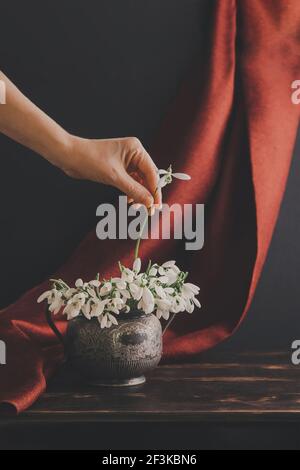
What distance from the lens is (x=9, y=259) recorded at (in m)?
1.89

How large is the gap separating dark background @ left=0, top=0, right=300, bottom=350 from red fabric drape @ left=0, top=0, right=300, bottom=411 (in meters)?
0.09

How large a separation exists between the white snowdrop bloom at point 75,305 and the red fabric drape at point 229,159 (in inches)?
11.2

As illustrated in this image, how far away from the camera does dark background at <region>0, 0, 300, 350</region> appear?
188cm

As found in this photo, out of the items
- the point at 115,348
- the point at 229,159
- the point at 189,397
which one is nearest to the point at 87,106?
the point at 229,159

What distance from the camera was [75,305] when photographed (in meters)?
1.44

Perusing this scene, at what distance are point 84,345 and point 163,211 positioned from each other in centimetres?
46

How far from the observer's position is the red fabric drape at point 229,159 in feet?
5.73

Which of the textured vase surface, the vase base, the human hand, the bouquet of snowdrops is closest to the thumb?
the human hand

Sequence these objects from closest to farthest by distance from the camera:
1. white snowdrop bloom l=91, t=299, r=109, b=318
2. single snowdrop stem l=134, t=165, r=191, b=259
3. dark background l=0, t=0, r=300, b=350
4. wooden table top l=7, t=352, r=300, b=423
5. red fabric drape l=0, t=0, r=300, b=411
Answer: wooden table top l=7, t=352, r=300, b=423 → white snowdrop bloom l=91, t=299, r=109, b=318 → single snowdrop stem l=134, t=165, r=191, b=259 → red fabric drape l=0, t=0, r=300, b=411 → dark background l=0, t=0, r=300, b=350

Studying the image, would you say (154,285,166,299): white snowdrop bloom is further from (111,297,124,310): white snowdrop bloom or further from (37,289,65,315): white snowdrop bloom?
(37,289,65,315): white snowdrop bloom

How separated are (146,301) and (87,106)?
671 mm

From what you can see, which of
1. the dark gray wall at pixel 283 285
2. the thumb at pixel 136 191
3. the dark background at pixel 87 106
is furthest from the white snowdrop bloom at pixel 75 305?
the dark gray wall at pixel 283 285

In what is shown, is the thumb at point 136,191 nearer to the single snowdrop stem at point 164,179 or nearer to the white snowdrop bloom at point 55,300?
the single snowdrop stem at point 164,179
